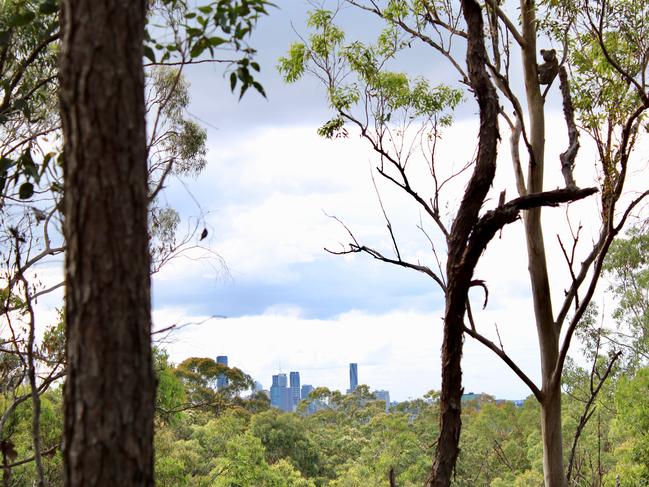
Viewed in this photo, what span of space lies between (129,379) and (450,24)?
4.33 metres

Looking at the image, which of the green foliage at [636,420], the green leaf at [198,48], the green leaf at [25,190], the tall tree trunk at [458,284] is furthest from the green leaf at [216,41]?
the green foliage at [636,420]

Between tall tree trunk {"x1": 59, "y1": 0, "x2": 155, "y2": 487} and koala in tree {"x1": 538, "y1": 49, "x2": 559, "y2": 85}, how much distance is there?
3.12 metres

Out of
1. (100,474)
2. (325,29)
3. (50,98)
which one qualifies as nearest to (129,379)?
(100,474)

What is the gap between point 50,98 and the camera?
510 cm

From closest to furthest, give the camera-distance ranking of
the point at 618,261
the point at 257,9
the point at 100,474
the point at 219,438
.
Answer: the point at 100,474
the point at 257,9
the point at 618,261
the point at 219,438

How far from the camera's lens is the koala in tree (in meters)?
3.90

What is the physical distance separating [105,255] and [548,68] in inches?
131

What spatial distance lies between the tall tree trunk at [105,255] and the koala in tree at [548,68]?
312 centimetres

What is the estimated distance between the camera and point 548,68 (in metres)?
3.92

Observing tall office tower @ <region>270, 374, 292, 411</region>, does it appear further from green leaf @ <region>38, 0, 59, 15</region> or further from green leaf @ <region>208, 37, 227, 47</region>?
green leaf @ <region>208, 37, 227, 47</region>

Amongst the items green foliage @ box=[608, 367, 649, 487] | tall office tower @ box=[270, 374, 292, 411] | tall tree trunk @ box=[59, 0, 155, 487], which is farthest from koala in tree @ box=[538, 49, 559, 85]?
tall office tower @ box=[270, 374, 292, 411]

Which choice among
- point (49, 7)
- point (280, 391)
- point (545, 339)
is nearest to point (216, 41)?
point (49, 7)

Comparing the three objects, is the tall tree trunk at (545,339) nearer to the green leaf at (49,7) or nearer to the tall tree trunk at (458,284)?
the tall tree trunk at (458,284)

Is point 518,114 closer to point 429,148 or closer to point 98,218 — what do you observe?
point 429,148
